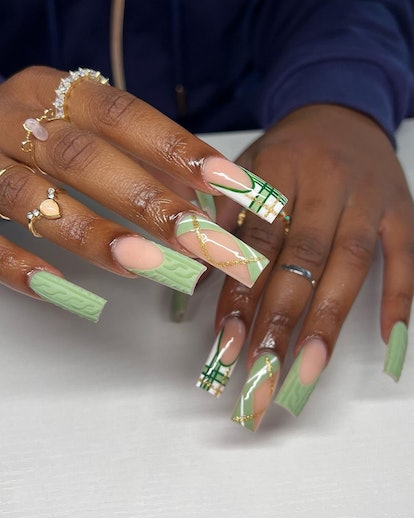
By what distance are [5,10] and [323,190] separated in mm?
417

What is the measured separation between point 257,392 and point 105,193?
6.0 inches

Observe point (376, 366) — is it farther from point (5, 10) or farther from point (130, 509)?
point (5, 10)

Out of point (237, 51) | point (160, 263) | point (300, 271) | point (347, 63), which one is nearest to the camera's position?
point (160, 263)

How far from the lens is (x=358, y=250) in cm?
48

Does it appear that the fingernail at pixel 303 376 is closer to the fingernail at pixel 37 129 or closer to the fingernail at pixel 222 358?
the fingernail at pixel 222 358

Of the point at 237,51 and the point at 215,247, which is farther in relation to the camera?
the point at 237,51

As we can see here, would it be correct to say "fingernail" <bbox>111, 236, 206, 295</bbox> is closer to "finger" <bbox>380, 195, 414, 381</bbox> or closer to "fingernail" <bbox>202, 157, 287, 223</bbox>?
"fingernail" <bbox>202, 157, 287, 223</bbox>

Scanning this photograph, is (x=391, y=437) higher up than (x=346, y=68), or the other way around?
(x=346, y=68)

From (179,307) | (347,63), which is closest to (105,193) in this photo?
(179,307)

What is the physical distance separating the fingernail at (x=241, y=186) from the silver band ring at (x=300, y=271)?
9 centimetres

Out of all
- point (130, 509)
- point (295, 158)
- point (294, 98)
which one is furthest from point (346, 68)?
point (130, 509)

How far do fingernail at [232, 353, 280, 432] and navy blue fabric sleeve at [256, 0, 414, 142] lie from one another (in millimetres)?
289

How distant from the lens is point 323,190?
19.8 inches

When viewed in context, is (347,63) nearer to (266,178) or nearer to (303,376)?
(266,178)
